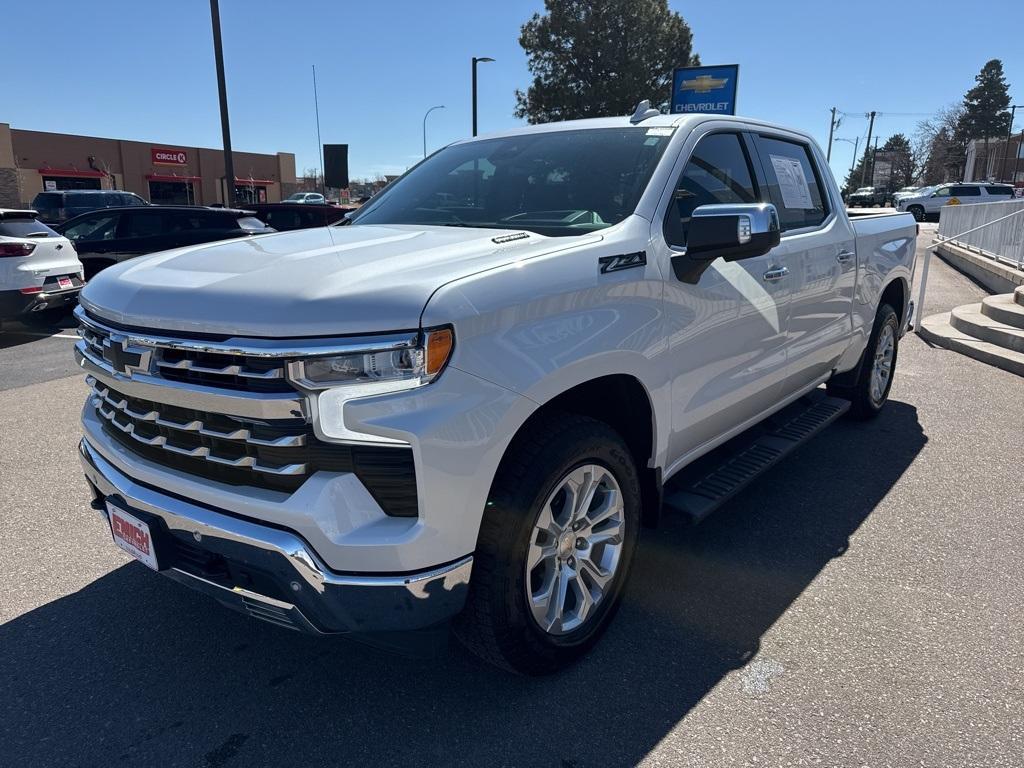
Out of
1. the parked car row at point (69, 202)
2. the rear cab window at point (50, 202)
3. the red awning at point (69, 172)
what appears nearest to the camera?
the parked car row at point (69, 202)

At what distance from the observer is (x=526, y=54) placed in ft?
125

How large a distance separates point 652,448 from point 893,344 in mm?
3646

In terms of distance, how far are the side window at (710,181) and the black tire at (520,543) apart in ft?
3.14

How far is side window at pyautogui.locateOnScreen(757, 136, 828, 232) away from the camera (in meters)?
3.90

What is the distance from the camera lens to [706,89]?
18.3 meters

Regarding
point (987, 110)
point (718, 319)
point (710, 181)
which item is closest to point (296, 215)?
point (710, 181)

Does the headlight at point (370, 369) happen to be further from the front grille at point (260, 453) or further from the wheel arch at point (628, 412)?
the wheel arch at point (628, 412)

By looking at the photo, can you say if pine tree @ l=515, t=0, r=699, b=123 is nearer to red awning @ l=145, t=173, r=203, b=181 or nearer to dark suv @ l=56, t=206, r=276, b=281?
red awning @ l=145, t=173, r=203, b=181

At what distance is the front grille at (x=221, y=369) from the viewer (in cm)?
197

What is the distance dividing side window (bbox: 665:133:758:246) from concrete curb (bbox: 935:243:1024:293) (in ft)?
30.3

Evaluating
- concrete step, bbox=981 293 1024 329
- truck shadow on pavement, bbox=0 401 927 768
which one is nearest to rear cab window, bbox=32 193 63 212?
truck shadow on pavement, bbox=0 401 927 768

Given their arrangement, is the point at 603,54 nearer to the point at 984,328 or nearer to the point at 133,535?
the point at 984,328

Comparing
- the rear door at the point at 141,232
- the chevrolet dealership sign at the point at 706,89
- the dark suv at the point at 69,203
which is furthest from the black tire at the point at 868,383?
the dark suv at the point at 69,203

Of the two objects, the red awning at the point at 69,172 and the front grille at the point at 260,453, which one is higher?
the red awning at the point at 69,172
